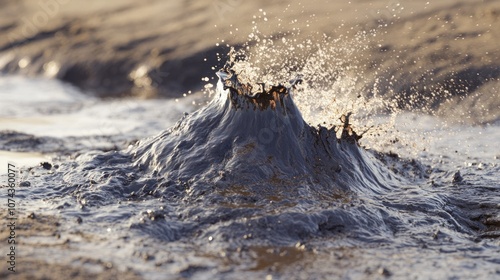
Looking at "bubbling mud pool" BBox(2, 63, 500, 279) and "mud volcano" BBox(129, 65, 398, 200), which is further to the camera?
"mud volcano" BBox(129, 65, 398, 200)

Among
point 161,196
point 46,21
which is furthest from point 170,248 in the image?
point 46,21

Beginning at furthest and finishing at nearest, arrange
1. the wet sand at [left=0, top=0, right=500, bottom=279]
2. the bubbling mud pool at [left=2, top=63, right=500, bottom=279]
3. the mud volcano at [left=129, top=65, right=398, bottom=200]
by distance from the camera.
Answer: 1. the wet sand at [left=0, top=0, right=500, bottom=279]
2. the mud volcano at [left=129, top=65, right=398, bottom=200]
3. the bubbling mud pool at [left=2, top=63, right=500, bottom=279]

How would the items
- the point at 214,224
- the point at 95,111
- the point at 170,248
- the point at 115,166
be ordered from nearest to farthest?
the point at 170,248, the point at 214,224, the point at 115,166, the point at 95,111

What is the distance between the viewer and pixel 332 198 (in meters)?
4.46

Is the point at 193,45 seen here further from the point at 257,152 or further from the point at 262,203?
the point at 262,203

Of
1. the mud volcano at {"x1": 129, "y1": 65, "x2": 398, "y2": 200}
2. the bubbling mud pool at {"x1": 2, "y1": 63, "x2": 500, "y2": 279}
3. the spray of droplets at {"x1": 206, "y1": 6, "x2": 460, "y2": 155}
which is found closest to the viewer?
the bubbling mud pool at {"x1": 2, "y1": 63, "x2": 500, "y2": 279}

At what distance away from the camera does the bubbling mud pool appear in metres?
3.59

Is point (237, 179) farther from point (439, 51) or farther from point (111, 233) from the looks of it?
point (439, 51)

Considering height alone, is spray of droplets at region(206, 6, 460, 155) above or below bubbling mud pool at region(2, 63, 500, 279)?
above

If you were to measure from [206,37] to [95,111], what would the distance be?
235 centimetres

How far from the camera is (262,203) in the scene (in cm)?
427

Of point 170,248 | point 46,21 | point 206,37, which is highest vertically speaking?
point 46,21

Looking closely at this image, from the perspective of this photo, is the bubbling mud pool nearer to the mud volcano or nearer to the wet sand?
the mud volcano

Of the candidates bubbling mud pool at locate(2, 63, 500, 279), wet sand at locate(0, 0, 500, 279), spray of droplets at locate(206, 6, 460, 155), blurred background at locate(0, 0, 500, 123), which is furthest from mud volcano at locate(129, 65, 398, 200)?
blurred background at locate(0, 0, 500, 123)
